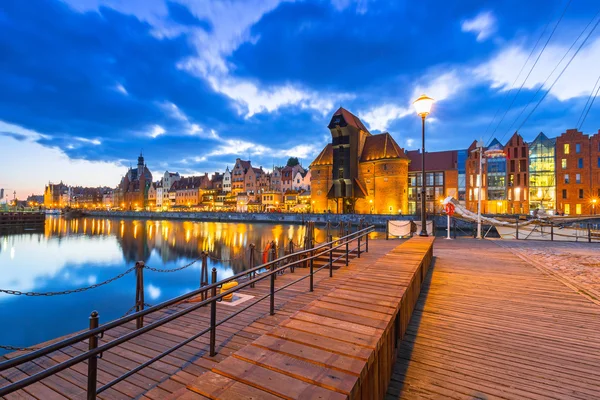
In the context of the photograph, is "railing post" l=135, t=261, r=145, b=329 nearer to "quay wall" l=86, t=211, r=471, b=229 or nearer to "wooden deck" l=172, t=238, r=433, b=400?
"wooden deck" l=172, t=238, r=433, b=400

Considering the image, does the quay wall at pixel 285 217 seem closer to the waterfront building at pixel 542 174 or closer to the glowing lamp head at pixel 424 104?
the waterfront building at pixel 542 174

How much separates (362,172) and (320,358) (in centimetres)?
5817

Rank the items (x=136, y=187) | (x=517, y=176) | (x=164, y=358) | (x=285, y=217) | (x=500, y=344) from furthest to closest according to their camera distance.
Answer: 1. (x=136, y=187)
2. (x=285, y=217)
3. (x=517, y=176)
4. (x=164, y=358)
5. (x=500, y=344)

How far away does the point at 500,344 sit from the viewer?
412cm

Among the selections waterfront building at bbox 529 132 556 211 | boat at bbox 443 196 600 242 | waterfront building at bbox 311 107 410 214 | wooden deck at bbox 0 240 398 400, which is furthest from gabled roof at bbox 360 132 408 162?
wooden deck at bbox 0 240 398 400

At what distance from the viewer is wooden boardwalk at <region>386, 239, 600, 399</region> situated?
319 cm

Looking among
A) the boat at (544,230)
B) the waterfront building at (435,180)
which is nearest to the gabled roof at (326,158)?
the waterfront building at (435,180)

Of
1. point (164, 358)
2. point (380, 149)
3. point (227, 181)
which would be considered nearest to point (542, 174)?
point (380, 149)

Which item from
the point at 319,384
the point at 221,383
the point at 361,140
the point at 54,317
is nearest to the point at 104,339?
the point at 221,383

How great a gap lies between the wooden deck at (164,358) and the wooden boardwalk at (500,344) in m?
1.78

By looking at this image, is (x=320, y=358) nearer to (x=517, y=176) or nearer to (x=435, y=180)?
(x=435, y=180)

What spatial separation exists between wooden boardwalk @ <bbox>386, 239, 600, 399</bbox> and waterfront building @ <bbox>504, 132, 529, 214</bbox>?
55.2 meters

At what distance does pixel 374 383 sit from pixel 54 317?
15.4 m

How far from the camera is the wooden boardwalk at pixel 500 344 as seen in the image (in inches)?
126
